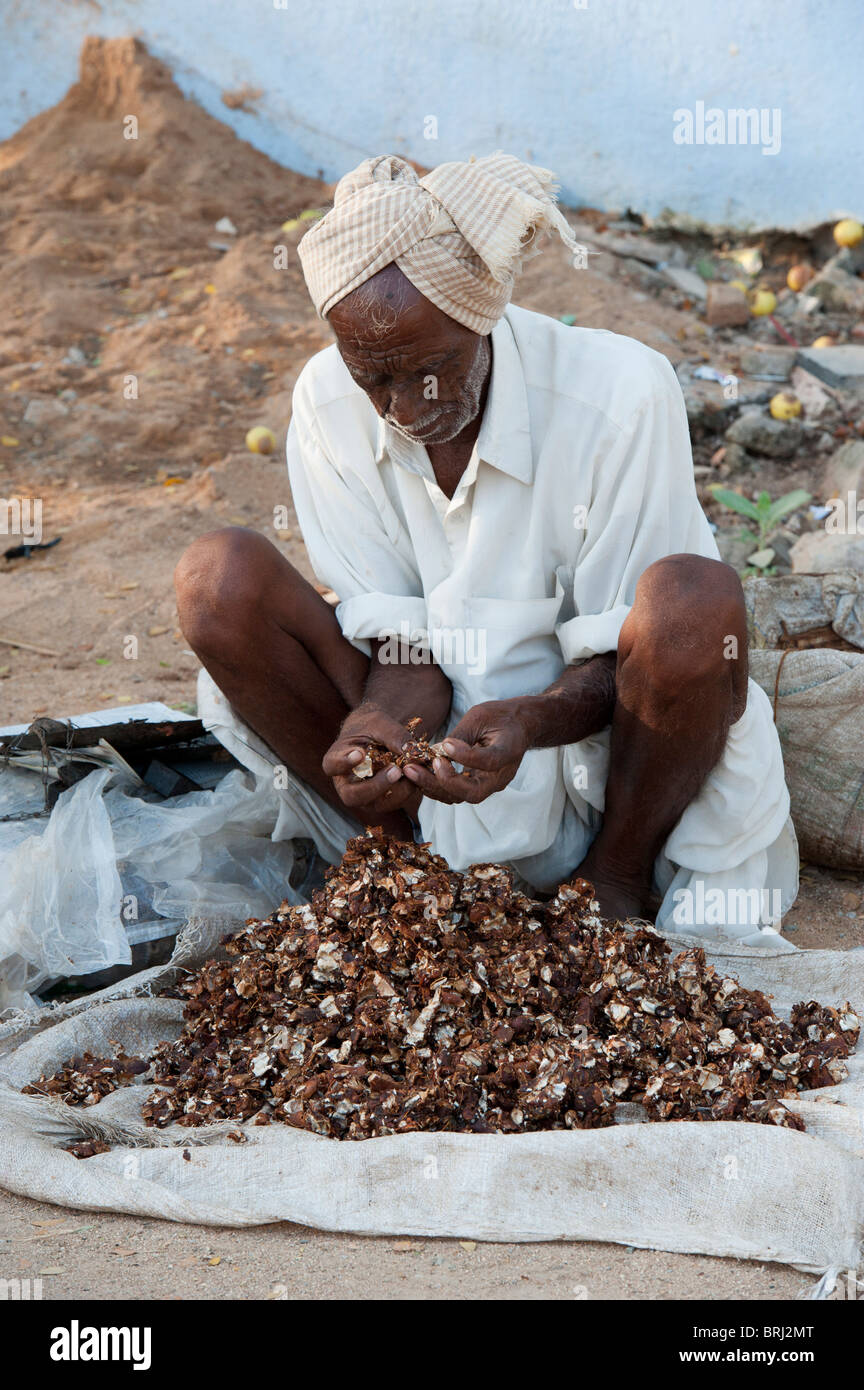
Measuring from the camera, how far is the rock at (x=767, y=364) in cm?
612

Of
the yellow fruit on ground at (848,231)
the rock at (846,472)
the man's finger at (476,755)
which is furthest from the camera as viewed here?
the yellow fruit on ground at (848,231)

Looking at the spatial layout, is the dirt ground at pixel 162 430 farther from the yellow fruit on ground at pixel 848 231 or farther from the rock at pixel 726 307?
the yellow fruit on ground at pixel 848 231

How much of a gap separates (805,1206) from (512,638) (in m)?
1.28

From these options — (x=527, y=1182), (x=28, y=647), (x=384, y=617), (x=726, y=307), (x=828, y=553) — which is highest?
(x=726, y=307)

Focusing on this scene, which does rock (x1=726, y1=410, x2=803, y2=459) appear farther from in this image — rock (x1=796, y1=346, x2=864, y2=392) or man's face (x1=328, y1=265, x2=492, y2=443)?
man's face (x1=328, y1=265, x2=492, y2=443)

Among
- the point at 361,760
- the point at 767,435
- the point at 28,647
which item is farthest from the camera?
the point at 767,435

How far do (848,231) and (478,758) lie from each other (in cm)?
511

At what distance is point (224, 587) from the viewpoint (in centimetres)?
275

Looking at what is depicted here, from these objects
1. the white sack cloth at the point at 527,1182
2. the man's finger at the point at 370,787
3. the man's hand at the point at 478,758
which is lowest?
the white sack cloth at the point at 527,1182

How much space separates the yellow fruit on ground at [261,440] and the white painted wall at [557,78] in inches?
72.4

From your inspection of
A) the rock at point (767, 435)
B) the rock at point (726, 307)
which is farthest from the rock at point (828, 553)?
the rock at point (726, 307)

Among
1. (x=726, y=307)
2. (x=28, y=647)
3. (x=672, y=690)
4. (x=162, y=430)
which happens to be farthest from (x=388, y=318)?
(x=726, y=307)

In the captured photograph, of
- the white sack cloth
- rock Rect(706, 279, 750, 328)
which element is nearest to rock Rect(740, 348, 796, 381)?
rock Rect(706, 279, 750, 328)

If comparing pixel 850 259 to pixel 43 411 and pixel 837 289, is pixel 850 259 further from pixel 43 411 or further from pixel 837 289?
pixel 43 411
